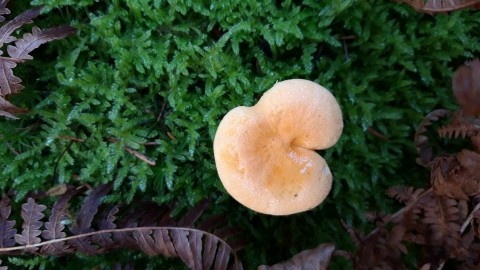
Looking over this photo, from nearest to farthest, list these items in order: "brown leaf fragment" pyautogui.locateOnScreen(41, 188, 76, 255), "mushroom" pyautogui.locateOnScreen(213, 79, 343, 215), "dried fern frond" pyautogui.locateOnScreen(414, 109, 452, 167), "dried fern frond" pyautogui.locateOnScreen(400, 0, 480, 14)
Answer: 1. "mushroom" pyautogui.locateOnScreen(213, 79, 343, 215)
2. "dried fern frond" pyautogui.locateOnScreen(400, 0, 480, 14)
3. "brown leaf fragment" pyautogui.locateOnScreen(41, 188, 76, 255)
4. "dried fern frond" pyautogui.locateOnScreen(414, 109, 452, 167)

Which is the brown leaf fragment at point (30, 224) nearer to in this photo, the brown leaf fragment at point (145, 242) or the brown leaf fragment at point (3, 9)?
the brown leaf fragment at point (145, 242)

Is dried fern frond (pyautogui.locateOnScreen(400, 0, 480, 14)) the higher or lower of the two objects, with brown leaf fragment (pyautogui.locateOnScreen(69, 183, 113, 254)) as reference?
higher

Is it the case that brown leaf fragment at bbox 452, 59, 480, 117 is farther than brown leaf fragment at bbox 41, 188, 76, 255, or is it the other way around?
brown leaf fragment at bbox 41, 188, 76, 255

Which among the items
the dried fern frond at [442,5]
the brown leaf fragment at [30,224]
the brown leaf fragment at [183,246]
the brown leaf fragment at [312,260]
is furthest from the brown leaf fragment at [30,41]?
the dried fern frond at [442,5]

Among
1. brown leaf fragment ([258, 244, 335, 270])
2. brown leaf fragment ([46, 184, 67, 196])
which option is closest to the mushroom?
brown leaf fragment ([258, 244, 335, 270])

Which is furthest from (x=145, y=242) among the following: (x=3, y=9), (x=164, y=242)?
(x=3, y=9)

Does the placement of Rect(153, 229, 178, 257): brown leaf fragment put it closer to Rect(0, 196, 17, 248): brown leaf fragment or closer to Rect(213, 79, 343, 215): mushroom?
Rect(213, 79, 343, 215): mushroom

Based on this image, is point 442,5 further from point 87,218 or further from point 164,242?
point 87,218
